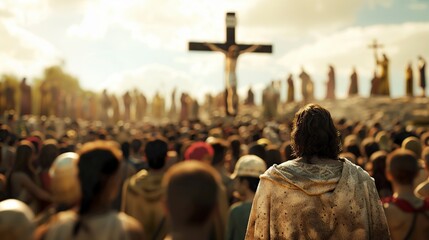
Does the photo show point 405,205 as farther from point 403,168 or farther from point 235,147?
point 235,147

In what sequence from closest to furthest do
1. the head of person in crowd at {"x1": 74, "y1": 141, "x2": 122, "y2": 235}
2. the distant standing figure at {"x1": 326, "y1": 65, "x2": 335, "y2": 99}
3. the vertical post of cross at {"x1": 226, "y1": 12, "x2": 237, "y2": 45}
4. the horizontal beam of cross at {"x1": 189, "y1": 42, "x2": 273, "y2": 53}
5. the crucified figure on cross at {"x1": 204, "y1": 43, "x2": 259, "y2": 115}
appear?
the head of person in crowd at {"x1": 74, "y1": 141, "x2": 122, "y2": 235} < the horizontal beam of cross at {"x1": 189, "y1": 42, "x2": 273, "y2": 53} < the crucified figure on cross at {"x1": 204, "y1": 43, "x2": 259, "y2": 115} < the vertical post of cross at {"x1": 226, "y1": 12, "x2": 237, "y2": 45} < the distant standing figure at {"x1": 326, "y1": 65, "x2": 335, "y2": 99}

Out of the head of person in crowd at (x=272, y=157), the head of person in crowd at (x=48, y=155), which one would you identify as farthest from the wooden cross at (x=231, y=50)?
the head of person in crowd at (x=48, y=155)

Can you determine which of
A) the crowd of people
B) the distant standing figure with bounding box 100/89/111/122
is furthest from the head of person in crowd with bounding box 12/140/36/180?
the distant standing figure with bounding box 100/89/111/122

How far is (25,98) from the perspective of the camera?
32.1 meters

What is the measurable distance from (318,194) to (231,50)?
18.7 m

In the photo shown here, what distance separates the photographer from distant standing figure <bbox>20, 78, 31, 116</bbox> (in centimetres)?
3188

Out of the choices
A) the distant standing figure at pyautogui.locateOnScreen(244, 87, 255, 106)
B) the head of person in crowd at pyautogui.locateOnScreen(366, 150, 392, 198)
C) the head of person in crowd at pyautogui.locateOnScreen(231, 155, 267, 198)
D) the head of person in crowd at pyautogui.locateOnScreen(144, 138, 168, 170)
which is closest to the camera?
the head of person in crowd at pyautogui.locateOnScreen(231, 155, 267, 198)

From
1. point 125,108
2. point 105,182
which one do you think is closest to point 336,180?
point 105,182

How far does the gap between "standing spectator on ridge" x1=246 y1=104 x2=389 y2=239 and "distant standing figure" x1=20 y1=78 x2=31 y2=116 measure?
30.7 metres

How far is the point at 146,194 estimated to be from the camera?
15.7 ft

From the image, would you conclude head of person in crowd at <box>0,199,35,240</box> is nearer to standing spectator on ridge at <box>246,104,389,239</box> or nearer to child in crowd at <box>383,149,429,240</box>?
standing spectator on ridge at <box>246,104,389,239</box>

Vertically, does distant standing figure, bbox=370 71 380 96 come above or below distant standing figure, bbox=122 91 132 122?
above

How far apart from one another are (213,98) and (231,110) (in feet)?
58.9

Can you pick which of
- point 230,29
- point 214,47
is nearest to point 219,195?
point 214,47
